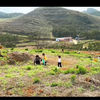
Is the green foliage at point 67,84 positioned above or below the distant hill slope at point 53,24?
below

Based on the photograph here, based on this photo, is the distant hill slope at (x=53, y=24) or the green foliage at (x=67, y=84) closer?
the green foliage at (x=67, y=84)

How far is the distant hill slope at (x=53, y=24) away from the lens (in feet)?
271

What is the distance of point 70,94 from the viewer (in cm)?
502

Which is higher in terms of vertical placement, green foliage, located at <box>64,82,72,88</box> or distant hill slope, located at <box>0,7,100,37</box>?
distant hill slope, located at <box>0,7,100,37</box>

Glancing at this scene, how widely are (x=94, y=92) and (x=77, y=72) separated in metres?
2.66

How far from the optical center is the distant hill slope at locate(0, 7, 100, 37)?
8269 cm

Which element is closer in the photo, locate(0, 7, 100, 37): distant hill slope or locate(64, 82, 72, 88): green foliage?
locate(64, 82, 72, 88): green foliage

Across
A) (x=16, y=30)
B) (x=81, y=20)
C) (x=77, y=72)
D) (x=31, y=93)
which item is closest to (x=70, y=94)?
(x=31, y=93)

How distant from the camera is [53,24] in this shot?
106688 mm

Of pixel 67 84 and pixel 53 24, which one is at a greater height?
pixel 53 24

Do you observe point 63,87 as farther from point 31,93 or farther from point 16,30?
point 16,30

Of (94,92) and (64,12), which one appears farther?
A: (64,12)
